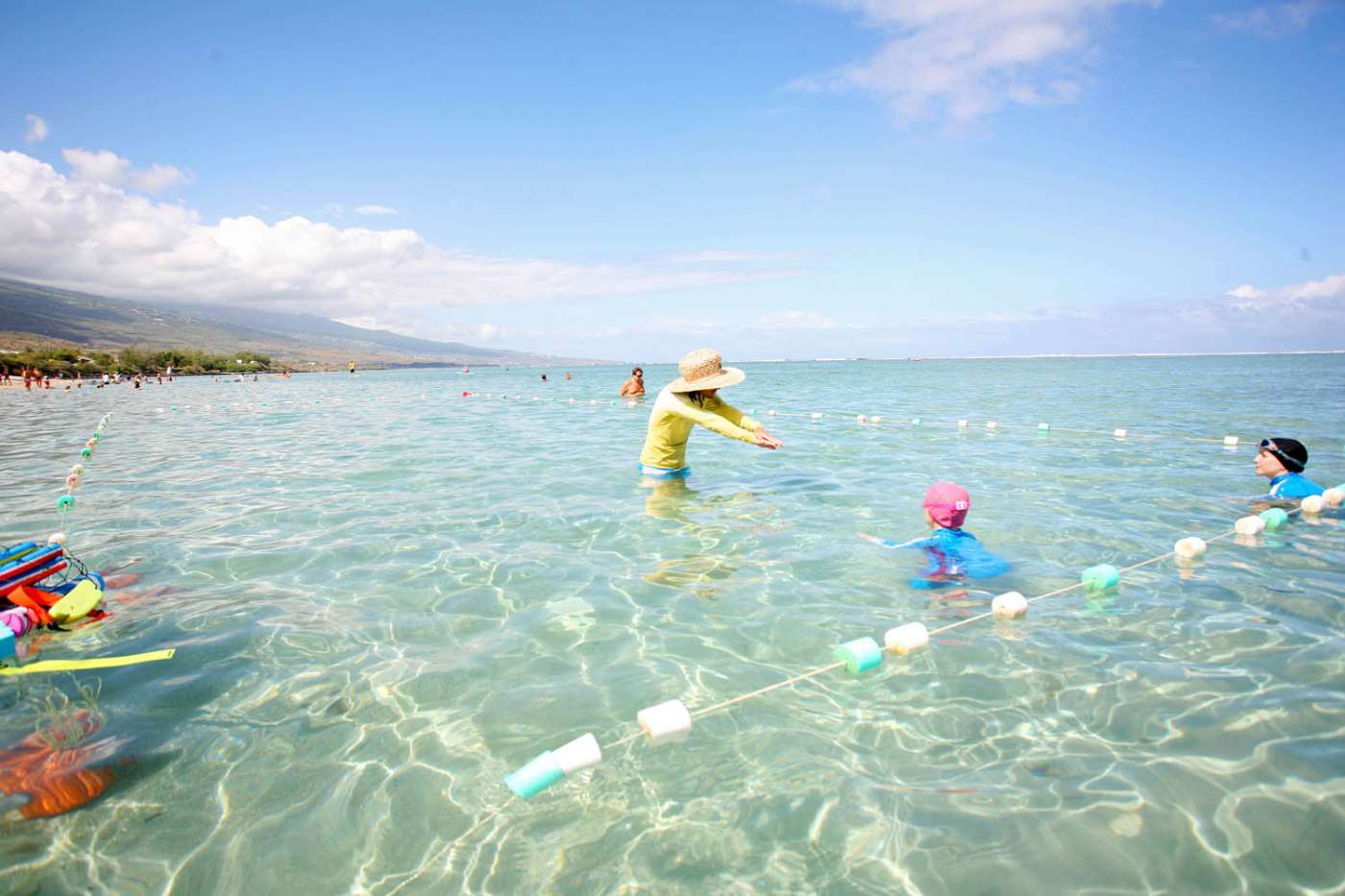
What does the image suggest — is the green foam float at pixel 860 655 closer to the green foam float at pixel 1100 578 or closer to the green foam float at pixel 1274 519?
the green foam float at pixel 1100 578

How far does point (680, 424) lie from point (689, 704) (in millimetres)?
4893

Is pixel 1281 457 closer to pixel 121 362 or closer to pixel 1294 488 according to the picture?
pixel 1294 488

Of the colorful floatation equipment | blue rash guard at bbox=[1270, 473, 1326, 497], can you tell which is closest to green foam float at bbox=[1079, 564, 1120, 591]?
blue rash guard at bbox=[1270, 473, 1326, 497]

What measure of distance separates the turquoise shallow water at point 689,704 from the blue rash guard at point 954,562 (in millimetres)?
177

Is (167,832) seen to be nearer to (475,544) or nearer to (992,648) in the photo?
(475,544)

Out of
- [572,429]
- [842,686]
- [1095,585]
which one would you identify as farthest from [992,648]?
[572,429]

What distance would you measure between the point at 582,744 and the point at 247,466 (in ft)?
38.0

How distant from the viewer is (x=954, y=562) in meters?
5.58

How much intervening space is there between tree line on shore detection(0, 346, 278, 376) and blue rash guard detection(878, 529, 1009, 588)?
86115mm

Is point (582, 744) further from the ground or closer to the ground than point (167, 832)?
further from the ground

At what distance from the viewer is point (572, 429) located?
18.1 meters

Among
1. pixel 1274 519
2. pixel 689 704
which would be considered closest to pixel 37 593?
pixel 689 704

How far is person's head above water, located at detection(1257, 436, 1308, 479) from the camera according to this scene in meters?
7.79

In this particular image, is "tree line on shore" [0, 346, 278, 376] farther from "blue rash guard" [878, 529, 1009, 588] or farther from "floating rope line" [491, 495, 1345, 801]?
"blue rash guard" [878, 529, 1009, 588]
